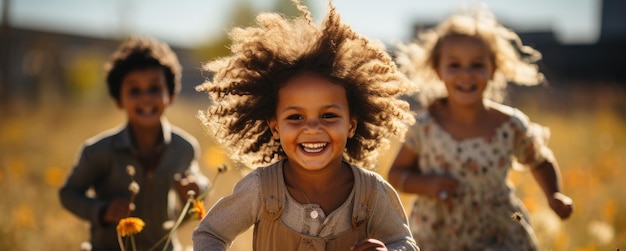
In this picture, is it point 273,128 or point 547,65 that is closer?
point 273,128

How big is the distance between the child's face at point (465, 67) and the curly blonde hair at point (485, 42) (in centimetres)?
7

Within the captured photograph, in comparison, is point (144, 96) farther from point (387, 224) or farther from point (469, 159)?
point (387, 224)

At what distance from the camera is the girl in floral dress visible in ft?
13.7

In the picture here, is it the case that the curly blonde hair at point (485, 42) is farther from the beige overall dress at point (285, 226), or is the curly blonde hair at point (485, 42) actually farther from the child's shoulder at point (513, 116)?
the beige overall dress at point (285, 226)

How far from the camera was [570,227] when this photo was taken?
5.51m

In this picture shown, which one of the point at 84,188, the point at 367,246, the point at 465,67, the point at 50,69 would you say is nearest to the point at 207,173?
the point at 84,188

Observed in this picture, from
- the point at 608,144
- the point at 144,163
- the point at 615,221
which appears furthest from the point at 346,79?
the point at 608,144

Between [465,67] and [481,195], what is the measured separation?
719 millimetres

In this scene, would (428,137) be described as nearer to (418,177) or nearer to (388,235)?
(418,177)

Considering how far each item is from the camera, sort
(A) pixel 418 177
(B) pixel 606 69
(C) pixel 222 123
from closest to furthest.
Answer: (C) pixel 222 123 → (A) pixel 418 177 → (B) pixel 606 69

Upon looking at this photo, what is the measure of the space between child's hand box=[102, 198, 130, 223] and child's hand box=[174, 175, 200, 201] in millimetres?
297

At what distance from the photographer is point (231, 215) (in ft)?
9.27

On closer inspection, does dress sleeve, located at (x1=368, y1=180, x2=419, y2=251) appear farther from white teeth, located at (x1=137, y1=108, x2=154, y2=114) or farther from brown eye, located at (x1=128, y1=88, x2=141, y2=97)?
brown eye, located at (x1=128, y1=88, x2=141, y2=97)

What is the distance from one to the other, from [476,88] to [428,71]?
54 centimetres
